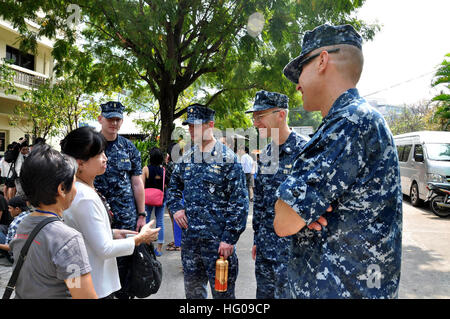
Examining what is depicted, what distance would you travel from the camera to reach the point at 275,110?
10.1ft

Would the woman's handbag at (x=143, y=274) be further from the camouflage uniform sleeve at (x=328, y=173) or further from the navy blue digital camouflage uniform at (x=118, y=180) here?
the camouflage uniform sleeve at (x=328, y=173)

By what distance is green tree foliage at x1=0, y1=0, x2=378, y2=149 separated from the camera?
21.7 ft

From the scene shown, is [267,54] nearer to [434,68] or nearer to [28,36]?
[28,36]

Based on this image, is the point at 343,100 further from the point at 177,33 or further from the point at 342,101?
the point at 177,33

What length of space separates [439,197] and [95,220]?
10.1 m

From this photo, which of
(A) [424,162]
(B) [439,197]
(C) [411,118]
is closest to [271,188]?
(B) [439,197]

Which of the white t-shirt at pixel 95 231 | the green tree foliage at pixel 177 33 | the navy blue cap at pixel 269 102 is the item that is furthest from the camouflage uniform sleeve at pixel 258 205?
the green tree foliage at pixel 177 33

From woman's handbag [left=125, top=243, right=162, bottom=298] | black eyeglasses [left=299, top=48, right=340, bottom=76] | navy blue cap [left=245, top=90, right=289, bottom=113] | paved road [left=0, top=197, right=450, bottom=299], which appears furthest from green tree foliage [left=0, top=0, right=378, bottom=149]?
black eyeglasses [left=299, top=48, right=340, bottom=76]

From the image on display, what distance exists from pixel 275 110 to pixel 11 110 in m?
21.1

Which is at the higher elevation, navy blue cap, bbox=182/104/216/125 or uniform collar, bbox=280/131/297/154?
navy blue cap, bbox=182/104/216/125

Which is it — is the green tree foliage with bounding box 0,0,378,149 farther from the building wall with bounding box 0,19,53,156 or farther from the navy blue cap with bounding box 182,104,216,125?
the building wall with bounding box 0,19,53,156

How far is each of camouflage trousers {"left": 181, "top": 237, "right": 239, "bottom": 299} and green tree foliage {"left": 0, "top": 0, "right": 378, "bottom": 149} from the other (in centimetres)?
479

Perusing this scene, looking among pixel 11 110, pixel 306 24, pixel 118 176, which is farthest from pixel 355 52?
pixel 11 110
